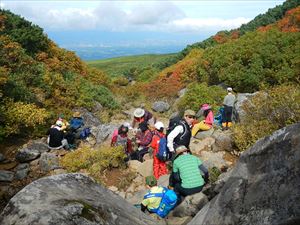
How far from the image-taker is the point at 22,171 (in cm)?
1346

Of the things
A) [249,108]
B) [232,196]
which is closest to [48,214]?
[232,196]

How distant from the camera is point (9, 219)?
5445 millimetres

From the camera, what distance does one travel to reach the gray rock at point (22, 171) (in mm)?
13219

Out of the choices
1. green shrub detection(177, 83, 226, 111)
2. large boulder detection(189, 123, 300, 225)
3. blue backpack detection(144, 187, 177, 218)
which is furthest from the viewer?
green shrub detection(177, 83, 226, 111)

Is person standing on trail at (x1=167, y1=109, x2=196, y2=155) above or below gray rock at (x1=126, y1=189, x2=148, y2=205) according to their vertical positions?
above

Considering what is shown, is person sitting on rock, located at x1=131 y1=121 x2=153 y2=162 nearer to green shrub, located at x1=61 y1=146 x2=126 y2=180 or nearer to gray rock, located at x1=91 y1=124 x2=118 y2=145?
green shrub, located at x1=61 y1=146 x2=126 y2=180

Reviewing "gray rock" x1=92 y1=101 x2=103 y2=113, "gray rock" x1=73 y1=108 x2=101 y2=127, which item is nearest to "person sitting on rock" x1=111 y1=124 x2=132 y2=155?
"gray rock" x1=73 y1=108 x2=101 y2=127

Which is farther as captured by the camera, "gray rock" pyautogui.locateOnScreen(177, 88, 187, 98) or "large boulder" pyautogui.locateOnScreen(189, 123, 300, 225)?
"gray rock" pyautogui.locateOnScreen(177, 88, 187, 98)

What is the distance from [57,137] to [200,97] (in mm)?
9831

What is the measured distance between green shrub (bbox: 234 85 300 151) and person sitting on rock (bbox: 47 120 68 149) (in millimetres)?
7257

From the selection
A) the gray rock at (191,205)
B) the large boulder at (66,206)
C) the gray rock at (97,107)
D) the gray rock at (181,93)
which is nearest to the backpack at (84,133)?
the gray rock at (97,107)

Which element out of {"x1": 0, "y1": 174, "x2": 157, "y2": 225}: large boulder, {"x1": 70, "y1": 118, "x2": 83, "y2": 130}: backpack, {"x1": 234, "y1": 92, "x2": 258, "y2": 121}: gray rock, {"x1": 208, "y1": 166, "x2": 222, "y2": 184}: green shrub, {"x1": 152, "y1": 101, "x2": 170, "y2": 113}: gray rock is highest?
{"x1": 0, "y1": 174, "x2": 157, "y2": 225}: large boulder

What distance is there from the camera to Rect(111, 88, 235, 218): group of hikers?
9086 millimetres

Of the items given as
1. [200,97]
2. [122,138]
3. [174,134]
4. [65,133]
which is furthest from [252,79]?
[174,134]
